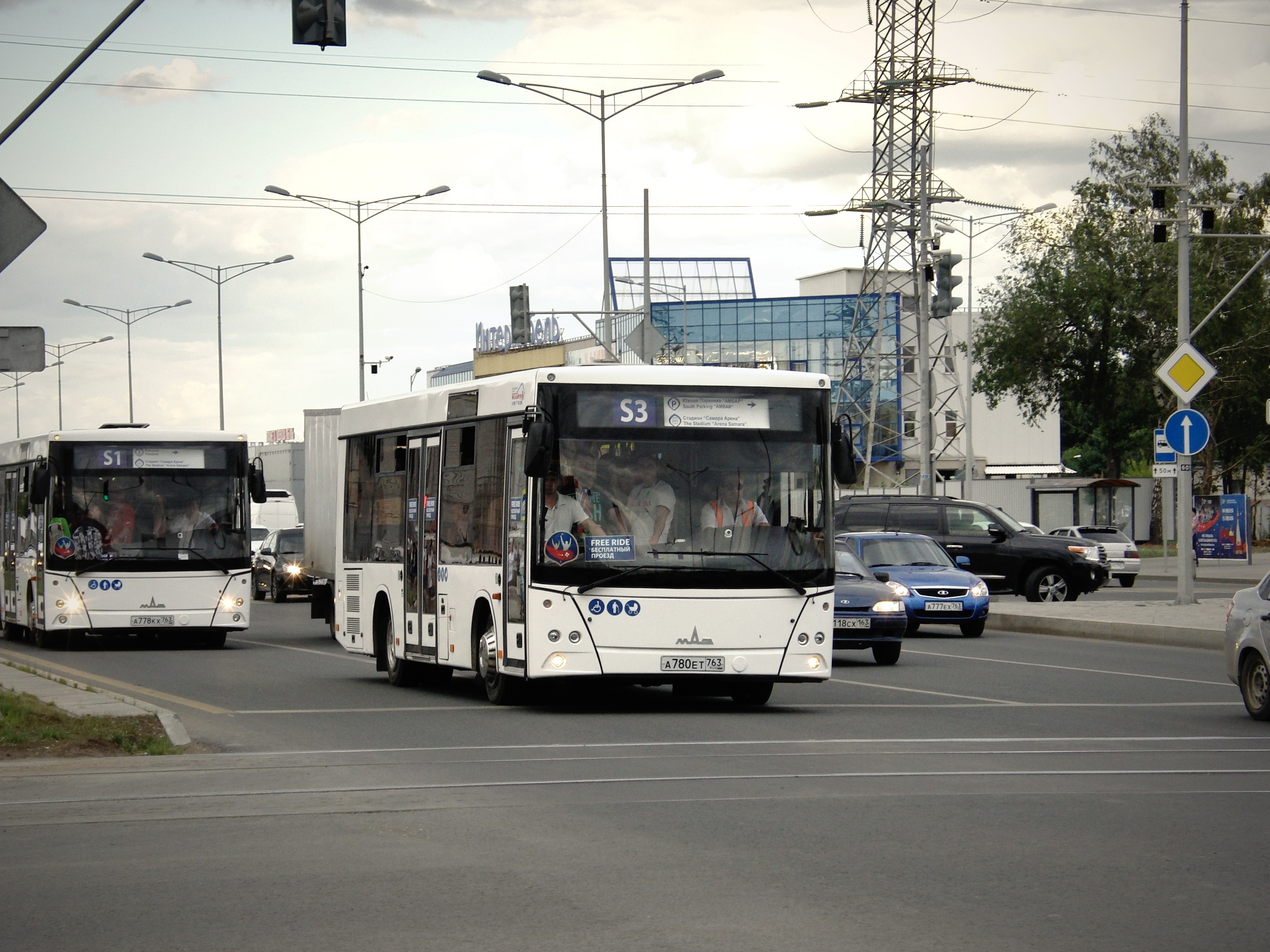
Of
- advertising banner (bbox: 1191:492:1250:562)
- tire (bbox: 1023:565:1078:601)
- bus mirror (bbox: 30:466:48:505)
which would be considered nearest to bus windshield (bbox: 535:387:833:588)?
bus mirror (bbox: 30:466:48:505)

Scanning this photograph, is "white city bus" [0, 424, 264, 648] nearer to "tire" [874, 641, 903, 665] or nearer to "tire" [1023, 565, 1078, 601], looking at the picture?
"tire" [874, 641, 903, 665]

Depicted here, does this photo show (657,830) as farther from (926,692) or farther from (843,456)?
(926,692)

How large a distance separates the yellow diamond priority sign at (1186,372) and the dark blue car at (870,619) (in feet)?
24.4

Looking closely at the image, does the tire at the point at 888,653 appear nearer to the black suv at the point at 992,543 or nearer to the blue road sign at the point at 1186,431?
the blue road sign at the point at 1186,431

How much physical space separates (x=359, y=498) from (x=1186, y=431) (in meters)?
12.9

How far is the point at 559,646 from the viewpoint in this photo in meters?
14.6

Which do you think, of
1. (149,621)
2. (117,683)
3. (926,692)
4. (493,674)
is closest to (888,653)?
(926,692)

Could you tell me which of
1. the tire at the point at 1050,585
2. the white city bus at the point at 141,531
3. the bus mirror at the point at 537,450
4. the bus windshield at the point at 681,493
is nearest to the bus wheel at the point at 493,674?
the bus windshield at the point at 681,493

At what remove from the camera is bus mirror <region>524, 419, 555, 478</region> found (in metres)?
14.1

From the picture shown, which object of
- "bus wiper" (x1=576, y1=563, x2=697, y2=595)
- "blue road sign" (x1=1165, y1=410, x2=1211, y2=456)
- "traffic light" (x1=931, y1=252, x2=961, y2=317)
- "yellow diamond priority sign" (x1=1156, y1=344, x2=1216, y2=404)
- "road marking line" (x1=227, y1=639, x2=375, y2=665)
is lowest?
"road marking line" (x1=227, y1=639, x2=375, y2=665)

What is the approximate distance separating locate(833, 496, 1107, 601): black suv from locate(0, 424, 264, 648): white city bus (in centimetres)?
1216

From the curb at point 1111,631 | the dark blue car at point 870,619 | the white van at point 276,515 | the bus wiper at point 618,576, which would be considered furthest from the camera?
the white van at point 276,515

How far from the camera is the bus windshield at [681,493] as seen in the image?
48.0 feet

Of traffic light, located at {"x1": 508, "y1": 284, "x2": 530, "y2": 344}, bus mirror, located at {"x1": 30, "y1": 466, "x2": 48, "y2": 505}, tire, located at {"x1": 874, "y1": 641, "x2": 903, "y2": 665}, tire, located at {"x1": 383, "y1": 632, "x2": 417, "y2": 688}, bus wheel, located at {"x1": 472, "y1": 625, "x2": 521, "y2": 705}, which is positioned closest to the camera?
bus wheel, located at {"x1": 472, "y1": 625, "x2": 521, "y2": 705}
